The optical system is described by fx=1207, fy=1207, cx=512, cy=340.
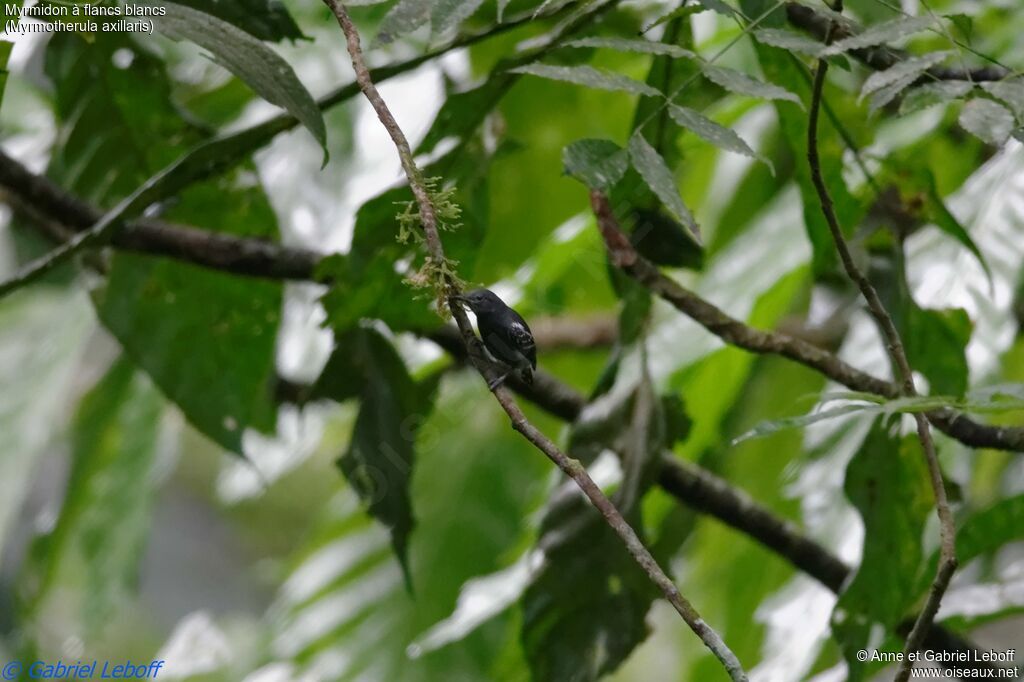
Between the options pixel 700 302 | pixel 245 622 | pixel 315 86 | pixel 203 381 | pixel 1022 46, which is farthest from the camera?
pixel 245 622

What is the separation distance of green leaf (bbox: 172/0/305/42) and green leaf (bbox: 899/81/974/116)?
553mm

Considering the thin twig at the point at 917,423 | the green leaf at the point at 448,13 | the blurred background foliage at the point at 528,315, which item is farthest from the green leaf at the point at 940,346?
the green leaf at the point at 448,13

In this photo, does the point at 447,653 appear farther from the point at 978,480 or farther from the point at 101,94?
the point at 101,94

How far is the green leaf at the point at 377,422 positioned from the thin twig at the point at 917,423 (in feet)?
1.89

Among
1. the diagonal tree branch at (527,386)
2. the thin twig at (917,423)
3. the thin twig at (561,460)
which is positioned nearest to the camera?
the thin twig at (561,460)

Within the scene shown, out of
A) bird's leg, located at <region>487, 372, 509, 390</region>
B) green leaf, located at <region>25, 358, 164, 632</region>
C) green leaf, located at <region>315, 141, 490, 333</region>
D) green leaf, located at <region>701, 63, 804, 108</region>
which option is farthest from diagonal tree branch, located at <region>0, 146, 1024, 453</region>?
green leaf, located at <region>25, 358, 164, 632</region>

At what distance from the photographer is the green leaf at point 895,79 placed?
858mm

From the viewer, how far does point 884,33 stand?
2.85 feet

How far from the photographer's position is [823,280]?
152 cm

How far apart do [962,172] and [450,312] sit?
4.82 feet

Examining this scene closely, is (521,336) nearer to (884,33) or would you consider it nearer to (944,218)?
(884,33)

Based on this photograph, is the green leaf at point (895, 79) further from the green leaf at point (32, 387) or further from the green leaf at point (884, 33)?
the green leaf at point (32, 387)

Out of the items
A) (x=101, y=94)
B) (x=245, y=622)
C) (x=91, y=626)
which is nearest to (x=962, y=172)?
(x=101, y=94)

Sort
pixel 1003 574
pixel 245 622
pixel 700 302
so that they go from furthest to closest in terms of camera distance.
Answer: pixel 245 622 < pixel 1003 574 < pixel 700 302
